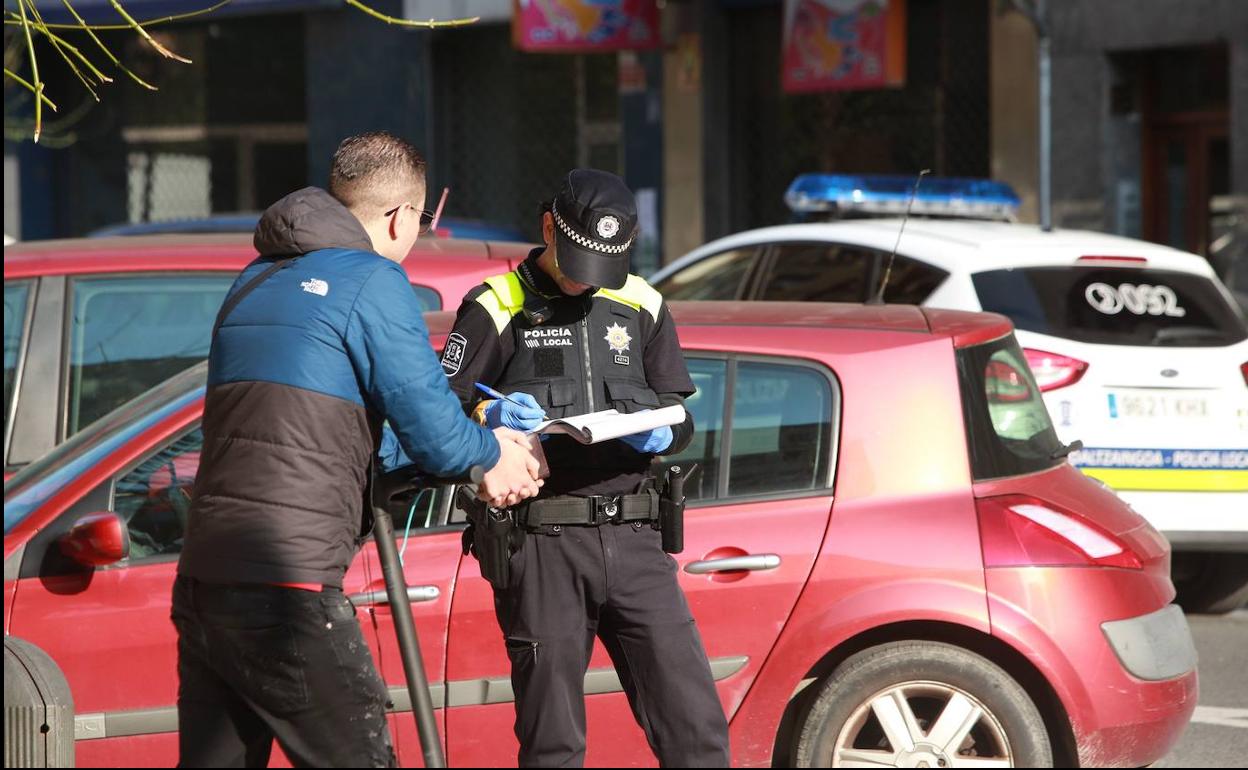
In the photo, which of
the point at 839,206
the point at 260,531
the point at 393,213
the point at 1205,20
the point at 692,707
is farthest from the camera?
the point at 1205,20

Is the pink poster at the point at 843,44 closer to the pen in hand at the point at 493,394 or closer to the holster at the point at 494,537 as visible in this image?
the pen in hand at the point at 493,394

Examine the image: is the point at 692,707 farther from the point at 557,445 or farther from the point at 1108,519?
the point at 1108,519

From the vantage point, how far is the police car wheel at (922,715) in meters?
4.46

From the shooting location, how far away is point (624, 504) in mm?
3881

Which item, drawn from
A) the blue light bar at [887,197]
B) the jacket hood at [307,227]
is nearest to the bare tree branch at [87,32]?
the jacket hood at [307,227]

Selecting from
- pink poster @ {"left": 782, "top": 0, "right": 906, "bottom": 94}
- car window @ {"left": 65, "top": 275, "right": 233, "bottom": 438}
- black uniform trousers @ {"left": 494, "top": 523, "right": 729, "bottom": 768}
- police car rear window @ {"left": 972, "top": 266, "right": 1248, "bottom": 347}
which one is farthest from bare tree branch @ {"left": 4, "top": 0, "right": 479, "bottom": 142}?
pink poster @ {"left": 782, "top": 0, "right": 906, "bottom": 94}

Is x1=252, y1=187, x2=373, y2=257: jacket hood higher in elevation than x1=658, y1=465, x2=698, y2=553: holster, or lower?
higher

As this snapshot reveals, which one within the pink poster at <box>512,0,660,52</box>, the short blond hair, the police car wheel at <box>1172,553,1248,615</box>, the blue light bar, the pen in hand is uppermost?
the pink poster at <box>512,0,660,52</box>

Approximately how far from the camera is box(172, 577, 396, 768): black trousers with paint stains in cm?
318

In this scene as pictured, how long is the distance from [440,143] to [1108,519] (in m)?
12.7

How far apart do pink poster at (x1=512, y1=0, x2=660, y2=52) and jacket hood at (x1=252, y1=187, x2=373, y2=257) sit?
1108 cm

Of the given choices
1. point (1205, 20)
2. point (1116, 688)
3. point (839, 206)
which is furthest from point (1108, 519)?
point (1205, 20)

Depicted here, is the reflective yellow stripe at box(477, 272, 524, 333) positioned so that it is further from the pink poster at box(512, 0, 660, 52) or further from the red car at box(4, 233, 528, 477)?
the pink poster at box(512, 0, 660, 52)

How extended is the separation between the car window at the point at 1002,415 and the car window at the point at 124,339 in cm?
281
